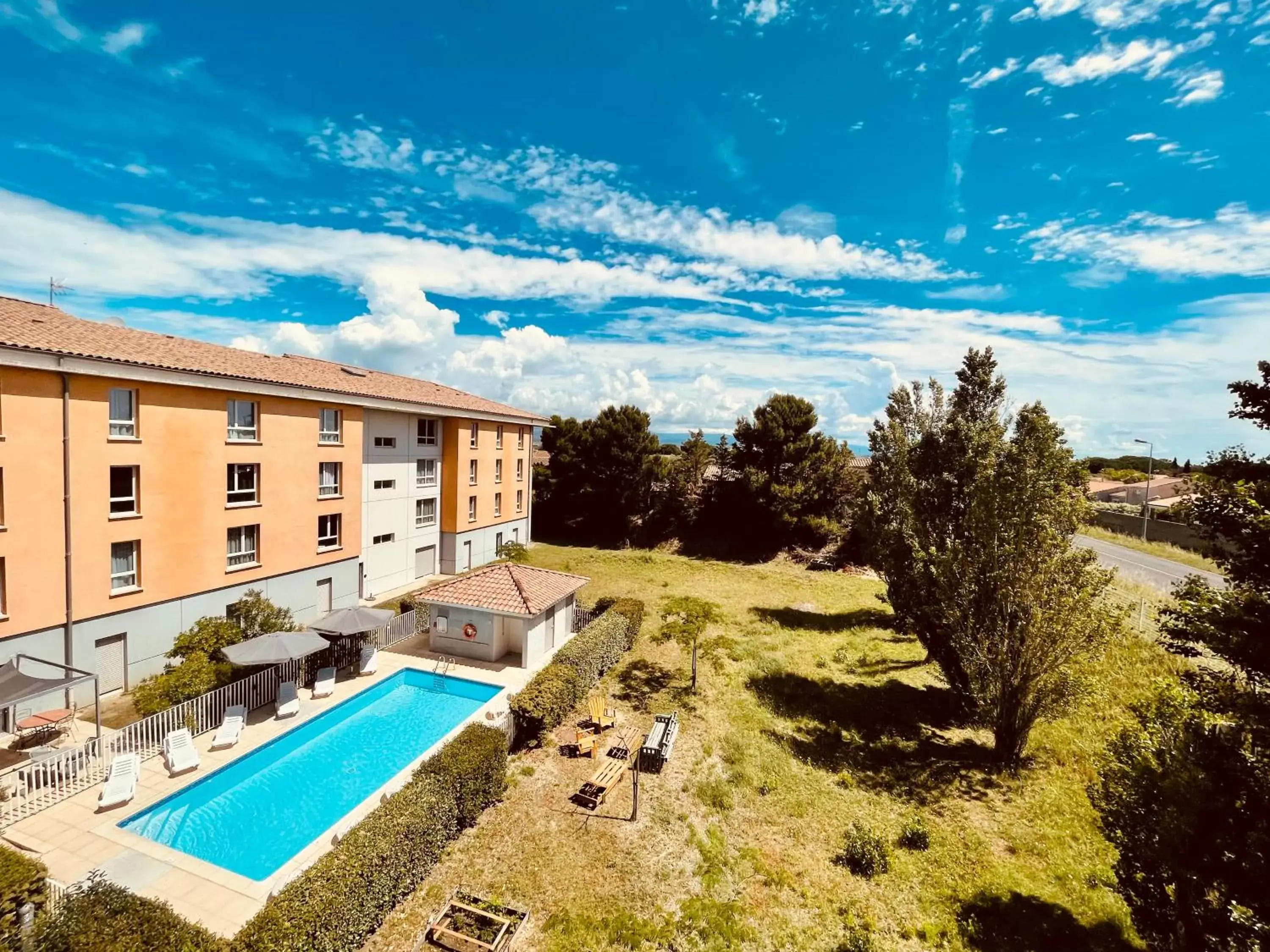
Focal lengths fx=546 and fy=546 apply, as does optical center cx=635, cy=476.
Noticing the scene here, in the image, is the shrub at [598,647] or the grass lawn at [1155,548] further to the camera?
the grass lawn at [1155,548]

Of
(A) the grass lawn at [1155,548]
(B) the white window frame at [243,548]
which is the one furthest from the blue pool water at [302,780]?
(A) the grass lawn at [1155,548]

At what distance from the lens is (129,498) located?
17734mm

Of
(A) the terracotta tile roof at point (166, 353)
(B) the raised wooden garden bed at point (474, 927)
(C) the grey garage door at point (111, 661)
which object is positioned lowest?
(B) the raised wooden garden bed at point (474, 927)

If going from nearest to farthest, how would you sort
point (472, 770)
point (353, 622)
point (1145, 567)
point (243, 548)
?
point (472, 770)
point (353, 622)
point (243, 548)
point (1145, 567)

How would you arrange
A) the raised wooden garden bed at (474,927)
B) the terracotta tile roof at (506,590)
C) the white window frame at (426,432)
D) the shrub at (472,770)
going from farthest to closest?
1. the white window frame at (426,432)
2. the terracotta tile roof at (506,590)
3. the shrub at (472,770)
4. the raised wooden garden bed at (474,927)

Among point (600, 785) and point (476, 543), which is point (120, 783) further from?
point (476, 543)

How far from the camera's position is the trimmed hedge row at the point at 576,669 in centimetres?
1622

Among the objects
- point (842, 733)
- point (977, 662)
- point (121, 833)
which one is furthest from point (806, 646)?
point (121, 833)

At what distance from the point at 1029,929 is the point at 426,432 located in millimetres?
32230

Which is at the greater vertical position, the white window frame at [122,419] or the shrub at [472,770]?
the white window frame at [122,419]

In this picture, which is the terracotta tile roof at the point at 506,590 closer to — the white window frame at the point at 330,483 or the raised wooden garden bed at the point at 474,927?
the white window frame at the point at 330,483

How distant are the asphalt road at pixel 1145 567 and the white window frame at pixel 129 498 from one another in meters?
38.1

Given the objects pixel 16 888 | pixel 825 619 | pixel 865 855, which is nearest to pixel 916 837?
pixel 865 855

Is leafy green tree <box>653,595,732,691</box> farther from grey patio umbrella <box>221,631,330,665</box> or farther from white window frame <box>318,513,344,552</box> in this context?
white window frame <box>318,513,344,552</box>
